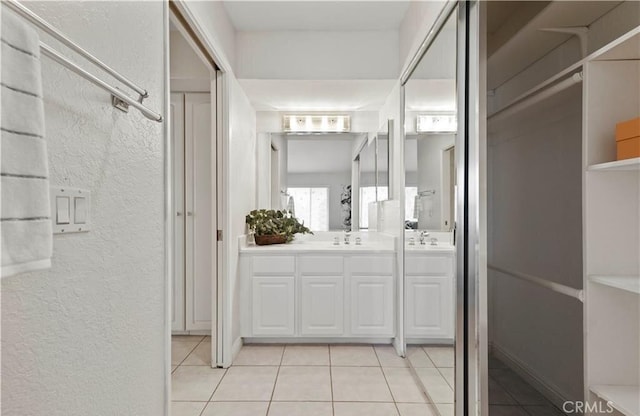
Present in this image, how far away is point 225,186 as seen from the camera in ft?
8.39

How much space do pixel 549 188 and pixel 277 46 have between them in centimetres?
236

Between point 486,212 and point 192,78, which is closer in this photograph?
point 486,212

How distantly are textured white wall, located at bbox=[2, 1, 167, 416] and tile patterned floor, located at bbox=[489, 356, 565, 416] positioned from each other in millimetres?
1466

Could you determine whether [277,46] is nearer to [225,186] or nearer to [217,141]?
[217,141]

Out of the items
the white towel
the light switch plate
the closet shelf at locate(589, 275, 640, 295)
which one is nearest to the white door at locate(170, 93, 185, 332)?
the light switch plate

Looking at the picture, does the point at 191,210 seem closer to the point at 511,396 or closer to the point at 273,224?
the point at 273,224

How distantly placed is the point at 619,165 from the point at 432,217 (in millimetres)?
996

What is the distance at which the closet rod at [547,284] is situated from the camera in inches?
55.6

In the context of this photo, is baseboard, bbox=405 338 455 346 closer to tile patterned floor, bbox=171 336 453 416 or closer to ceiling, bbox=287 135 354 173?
tile patterned floor, bbox=171 336 453 416

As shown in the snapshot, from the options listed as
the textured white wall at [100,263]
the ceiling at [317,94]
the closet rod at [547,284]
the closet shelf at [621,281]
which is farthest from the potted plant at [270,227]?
the closet shelf at [621,281]

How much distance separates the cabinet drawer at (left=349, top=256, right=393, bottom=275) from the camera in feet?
9.65

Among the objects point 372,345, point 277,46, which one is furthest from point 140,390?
point 277,46

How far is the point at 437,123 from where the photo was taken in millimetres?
2014

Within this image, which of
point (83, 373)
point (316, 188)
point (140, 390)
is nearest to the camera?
point (83, 373)
